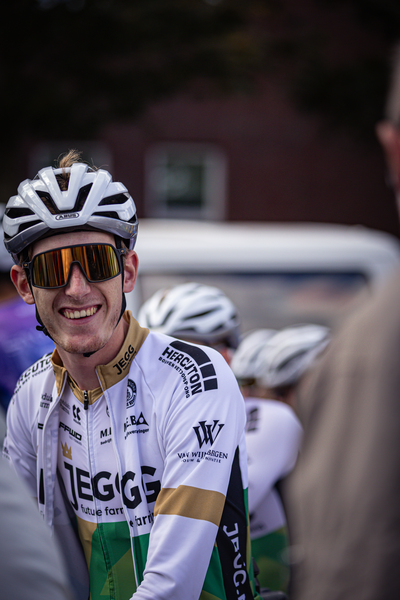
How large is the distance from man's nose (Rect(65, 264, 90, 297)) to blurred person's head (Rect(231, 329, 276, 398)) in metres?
1.70

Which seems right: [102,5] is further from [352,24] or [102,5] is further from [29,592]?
[29,592]

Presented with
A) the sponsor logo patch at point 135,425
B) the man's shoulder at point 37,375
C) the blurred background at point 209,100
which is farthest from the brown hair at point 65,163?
the blurred background at point 209,100

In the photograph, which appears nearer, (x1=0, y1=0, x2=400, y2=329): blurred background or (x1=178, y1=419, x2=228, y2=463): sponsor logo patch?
(x1=178, y1=419, x2=228, y2=463): sponsor logo patch

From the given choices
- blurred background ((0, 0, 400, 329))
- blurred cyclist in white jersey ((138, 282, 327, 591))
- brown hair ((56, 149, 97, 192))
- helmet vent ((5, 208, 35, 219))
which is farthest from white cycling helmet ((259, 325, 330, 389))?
helmet vent ((5, 208, 35, 219))

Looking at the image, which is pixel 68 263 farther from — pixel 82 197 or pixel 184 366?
pixel 184 366

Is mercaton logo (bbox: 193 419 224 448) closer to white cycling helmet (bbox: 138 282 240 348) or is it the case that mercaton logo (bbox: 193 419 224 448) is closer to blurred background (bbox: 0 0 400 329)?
white cycling helmet (bbox: 138 282 240 348)

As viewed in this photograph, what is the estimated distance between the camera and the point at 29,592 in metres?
1.03

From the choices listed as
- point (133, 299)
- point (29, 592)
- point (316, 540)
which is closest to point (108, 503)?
point (29, 592)

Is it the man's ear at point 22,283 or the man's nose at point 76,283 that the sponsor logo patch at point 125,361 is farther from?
the man's ear at point 22,283

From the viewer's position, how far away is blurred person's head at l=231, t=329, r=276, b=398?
3.65 meters

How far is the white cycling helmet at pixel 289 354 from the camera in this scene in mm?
3553

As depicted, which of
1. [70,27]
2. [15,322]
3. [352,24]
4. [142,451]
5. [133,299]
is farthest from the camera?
[352,24]

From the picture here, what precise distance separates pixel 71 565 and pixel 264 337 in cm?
236

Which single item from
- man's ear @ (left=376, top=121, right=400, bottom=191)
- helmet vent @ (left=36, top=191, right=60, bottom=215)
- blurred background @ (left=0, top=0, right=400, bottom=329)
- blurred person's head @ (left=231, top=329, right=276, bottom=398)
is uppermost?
blurred background @ (left=0, top=0, right=400, bottom=329)
